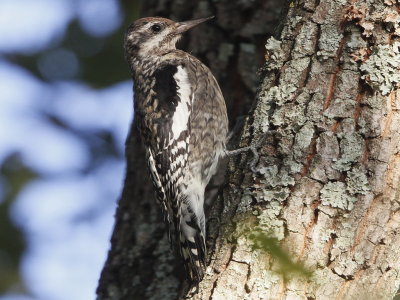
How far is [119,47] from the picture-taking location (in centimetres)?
677

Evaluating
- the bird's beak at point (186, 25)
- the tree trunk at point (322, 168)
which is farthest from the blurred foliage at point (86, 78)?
the tree trunk at point (322, 168)

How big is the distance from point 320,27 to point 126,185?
235cm

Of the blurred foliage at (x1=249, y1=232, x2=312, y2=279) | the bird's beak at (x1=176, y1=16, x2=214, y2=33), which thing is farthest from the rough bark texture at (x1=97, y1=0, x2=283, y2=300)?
the blurred foliage at (x1=249, y1=232, x2=312, y2=279)

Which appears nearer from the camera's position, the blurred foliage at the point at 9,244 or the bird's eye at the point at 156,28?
the bird's eye at the point at 156,28

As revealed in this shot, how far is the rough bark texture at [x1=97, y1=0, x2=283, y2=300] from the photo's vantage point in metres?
4.73

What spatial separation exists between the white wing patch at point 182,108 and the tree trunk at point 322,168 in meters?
1.13

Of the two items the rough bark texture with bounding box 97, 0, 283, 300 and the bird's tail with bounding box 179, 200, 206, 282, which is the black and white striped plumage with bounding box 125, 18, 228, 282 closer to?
the bird's tail with bounding box 179, 200, 206, 282

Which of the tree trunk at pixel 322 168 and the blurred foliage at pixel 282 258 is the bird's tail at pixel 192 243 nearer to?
the tree trunk at pixel 322 168

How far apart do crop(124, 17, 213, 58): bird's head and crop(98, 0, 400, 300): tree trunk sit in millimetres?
1732

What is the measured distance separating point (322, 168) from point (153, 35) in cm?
261

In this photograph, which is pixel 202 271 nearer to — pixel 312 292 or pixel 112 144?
pixel 312 292

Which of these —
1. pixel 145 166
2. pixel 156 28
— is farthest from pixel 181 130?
pixel 156 28

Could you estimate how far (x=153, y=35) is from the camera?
535cm

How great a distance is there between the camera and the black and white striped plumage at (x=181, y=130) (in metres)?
4.42
